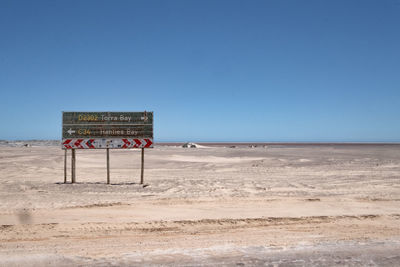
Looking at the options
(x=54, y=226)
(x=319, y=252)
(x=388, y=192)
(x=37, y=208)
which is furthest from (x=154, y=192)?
(x=388, y=192)

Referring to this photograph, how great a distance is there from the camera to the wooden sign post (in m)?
13.6

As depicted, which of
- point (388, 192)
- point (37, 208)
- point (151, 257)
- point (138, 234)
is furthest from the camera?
point (388, 192)

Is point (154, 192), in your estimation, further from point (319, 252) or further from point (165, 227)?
point (319, 252)

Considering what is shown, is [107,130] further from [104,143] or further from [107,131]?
[104,143]

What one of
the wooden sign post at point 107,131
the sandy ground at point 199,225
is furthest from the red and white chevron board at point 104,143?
the sandy ground at point 199,225

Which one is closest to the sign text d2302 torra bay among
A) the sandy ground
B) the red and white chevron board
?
the red and white chevron board

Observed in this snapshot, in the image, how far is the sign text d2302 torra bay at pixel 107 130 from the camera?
13633 mm

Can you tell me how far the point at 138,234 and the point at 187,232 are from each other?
3.60ft

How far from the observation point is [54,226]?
6766mm

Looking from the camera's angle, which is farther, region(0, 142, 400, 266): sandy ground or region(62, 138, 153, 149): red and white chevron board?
region(62, 138, 153, 149): red and white chevron board

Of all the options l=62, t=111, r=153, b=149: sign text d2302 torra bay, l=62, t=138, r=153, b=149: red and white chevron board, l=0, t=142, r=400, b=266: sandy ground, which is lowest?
l=0, t=142, r=400, b=266: sandy ground

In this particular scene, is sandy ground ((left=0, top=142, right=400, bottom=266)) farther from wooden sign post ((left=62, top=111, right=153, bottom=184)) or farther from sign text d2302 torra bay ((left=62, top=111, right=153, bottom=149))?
sign text d2302 torra bay ((left=62, top=111, right=153, bottom=149))

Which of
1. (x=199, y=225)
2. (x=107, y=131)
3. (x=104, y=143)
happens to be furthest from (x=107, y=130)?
(x=199, y=225)

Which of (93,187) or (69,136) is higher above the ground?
(69,136)
